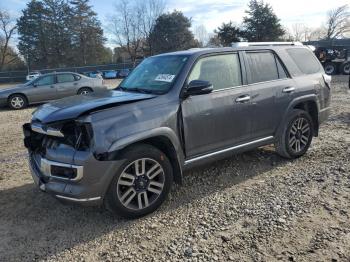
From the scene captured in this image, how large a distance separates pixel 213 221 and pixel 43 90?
39.8 ft

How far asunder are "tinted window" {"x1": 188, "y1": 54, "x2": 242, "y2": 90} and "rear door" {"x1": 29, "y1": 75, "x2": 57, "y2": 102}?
1100 cm

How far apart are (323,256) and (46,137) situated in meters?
3.07

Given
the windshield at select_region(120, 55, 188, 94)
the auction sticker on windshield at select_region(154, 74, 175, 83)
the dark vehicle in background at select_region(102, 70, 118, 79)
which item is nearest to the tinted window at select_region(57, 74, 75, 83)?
the windshield at select_region(120, 55, 188, 94)

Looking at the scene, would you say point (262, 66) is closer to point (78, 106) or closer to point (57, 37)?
point (78, 106)

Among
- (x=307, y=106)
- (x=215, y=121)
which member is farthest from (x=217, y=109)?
(x=307, y=106)

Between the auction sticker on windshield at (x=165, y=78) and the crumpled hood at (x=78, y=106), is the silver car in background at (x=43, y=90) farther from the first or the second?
the crumpled hood at (x=78, y=106)

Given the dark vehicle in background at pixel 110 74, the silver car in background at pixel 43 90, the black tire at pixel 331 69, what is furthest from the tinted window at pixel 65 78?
the dark vehicle in background at pixel 110 74

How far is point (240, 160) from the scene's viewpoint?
18.9ft

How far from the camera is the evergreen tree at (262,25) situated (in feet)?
156

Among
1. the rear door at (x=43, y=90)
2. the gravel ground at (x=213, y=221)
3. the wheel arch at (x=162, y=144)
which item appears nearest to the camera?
the gravel ground at (x=213, y=221)

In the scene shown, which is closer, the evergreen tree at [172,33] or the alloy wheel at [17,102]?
the alloy wheel at [17,102]

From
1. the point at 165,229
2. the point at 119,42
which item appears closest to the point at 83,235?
the point at 165,229

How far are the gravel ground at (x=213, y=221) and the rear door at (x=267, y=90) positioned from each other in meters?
0.71

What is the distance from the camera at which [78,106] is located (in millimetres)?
3936
